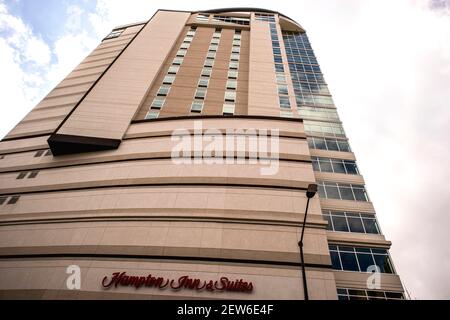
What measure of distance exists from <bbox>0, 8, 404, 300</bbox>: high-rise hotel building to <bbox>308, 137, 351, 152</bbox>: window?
0.41 ft

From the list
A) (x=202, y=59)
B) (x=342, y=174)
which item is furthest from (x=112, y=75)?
(x=342, y=174)

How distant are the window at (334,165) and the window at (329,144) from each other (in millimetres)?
1749

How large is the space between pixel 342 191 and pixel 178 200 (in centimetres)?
1471

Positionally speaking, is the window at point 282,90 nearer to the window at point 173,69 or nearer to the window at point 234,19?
the window at point 173,69

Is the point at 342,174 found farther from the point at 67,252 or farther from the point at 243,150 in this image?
the point at 67,252

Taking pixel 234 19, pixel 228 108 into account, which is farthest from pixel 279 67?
pixel 234 19

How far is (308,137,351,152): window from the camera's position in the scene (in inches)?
1071

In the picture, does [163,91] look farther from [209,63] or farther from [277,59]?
[277,59]

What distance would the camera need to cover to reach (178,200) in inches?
812

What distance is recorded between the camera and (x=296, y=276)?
16078mm

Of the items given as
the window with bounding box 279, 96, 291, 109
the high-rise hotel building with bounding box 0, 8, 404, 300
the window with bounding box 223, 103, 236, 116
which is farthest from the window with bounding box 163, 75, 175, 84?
the window with bounding box 279, 96, 291, 109

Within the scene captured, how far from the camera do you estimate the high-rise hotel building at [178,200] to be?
1666 cm

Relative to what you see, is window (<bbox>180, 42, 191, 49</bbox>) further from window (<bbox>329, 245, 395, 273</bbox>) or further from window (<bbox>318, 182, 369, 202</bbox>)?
window (<bbox>329, 245, 395, 273</bbox>)

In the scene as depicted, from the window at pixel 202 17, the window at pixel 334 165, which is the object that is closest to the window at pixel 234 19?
the window at pixel 202 17
